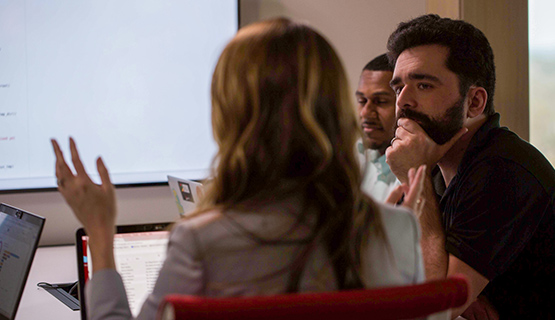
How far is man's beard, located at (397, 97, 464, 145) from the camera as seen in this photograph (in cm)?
154

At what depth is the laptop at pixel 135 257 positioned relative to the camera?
123 cm

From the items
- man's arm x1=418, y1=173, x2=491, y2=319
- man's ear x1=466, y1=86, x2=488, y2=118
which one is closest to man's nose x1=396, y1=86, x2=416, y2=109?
man's ear x1=466, y1=86, x2=488, y2=118

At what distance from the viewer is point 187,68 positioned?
2566 mm

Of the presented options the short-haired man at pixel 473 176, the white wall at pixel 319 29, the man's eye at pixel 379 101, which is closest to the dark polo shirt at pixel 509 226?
the short-haired man at pixel 473 176

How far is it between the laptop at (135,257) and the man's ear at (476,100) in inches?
38.7

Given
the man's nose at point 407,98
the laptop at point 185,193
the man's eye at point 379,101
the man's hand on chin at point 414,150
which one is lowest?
the laptop at point 185,193

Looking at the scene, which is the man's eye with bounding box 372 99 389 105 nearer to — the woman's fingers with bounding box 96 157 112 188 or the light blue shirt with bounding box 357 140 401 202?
the light blue shirt with bounding box 357 140 401 202

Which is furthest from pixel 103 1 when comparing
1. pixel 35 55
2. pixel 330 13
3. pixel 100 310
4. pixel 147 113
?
pixel 100 310

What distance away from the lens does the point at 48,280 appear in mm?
1798

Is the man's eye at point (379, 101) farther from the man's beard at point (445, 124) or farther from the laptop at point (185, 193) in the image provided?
the laptop at point (185, 193)

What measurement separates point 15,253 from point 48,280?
0.67 meters

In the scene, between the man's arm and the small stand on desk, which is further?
the small stand on desk

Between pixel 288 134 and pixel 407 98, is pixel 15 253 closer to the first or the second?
pixel 288 134

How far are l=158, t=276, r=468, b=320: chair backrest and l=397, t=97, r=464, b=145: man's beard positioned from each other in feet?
3.33
